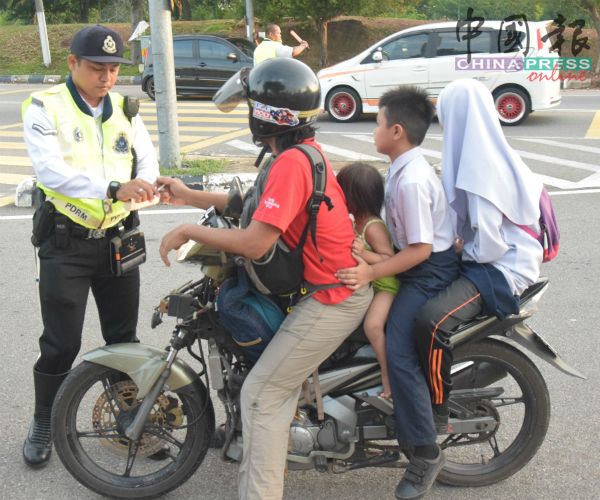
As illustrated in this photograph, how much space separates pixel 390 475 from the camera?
112 inches

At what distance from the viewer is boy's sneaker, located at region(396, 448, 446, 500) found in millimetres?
2518

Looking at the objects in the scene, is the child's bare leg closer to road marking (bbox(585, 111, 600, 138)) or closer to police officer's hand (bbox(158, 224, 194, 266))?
police officer's hand (bbox(158, 224, 194, 266))

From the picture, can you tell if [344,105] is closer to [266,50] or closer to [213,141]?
[266,50]

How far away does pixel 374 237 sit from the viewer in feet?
8.13

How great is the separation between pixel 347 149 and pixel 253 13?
577 inches

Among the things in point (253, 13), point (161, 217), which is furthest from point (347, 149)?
point (253, 13)

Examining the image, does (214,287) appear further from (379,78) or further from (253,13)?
(253,13)

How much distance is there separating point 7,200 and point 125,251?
5.40 metres

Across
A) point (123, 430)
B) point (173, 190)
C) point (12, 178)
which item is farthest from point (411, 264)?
point (12, 178)

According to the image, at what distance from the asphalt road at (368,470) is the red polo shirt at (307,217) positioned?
1060 millimetres

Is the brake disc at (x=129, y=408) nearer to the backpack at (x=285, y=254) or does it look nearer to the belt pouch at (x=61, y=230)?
the belt pouch at (x=61, y=230)

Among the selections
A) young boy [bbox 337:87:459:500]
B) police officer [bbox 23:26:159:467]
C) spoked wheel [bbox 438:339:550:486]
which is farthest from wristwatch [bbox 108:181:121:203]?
spoked wheel [bbox 438:339:550:486]

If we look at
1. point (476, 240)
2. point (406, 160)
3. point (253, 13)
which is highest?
point (253, 13)

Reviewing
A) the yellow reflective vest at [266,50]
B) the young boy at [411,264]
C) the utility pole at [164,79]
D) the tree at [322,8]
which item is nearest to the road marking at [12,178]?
the utility pole at [164,79]
